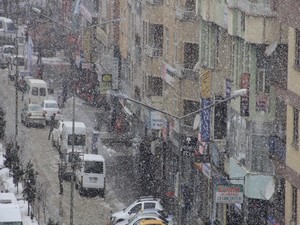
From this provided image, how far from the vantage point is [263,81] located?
185 feet

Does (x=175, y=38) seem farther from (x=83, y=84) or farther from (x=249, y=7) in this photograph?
(x=83, y=84)

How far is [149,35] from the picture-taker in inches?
3068

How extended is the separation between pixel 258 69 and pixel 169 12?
1749cm

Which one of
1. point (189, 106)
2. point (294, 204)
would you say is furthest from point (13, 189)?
point (294, 204)

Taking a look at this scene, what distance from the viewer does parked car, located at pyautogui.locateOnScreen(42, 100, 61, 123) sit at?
282ft

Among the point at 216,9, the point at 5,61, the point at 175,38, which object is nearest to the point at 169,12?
the point at 175,38

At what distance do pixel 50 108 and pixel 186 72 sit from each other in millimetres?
18433

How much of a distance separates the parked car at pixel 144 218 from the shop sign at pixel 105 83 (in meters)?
28.8

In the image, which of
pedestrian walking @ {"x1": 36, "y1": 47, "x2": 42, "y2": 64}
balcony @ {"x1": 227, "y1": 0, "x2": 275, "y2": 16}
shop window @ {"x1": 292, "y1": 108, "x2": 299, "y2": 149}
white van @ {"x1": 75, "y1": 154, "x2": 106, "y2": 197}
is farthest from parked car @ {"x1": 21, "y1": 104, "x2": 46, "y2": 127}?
shop window @ {"x1": 292, "y1": 108, "x2": 299, "y2": 149}

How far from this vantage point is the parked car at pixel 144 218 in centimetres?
5688

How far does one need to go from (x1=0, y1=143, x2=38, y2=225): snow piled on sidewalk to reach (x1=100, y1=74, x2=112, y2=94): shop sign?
48.4 ft

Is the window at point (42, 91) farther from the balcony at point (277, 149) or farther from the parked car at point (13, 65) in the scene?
the balcony at point (277, 149)

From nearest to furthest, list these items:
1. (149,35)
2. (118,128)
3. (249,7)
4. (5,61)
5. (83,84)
Answer: (249,7)
(149,35)
(118,128)
(83,84)
(5,61)

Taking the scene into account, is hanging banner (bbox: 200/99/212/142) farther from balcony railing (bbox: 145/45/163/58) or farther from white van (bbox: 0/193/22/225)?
balcony railing (bbox: 145/45/163/58)
